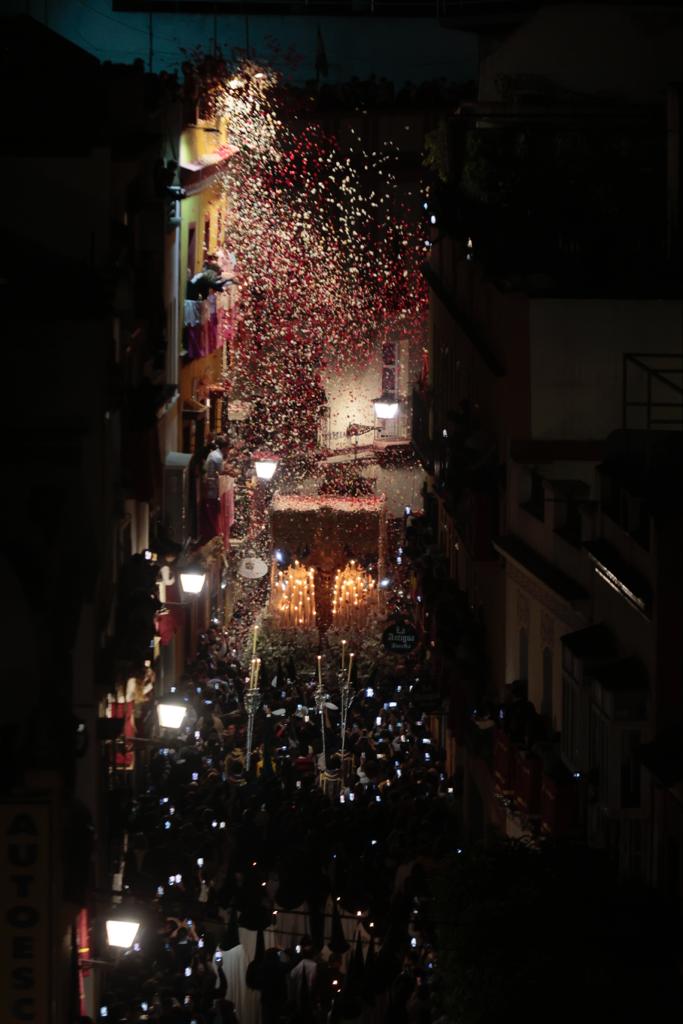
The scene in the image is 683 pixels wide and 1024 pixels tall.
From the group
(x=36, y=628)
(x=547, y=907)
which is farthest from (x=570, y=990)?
(x=36, y=628)

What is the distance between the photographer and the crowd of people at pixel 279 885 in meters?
21.0

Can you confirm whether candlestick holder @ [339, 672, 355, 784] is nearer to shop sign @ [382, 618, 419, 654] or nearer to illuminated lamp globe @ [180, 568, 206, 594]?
shop sign @ [382, 618, 419, 654]

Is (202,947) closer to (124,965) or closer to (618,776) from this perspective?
(124,965)

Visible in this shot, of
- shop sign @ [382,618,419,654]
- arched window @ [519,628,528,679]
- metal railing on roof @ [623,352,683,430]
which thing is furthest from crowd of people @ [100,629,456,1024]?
metal railing on roof @ [623,352,683,430]

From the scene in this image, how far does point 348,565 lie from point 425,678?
290 inches

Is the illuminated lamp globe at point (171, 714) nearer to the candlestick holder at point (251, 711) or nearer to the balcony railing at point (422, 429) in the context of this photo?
the candlestick holder at point (251, 711)

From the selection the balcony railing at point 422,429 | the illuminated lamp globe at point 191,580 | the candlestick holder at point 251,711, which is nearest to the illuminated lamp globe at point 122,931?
the candlestick holder at point 251,711

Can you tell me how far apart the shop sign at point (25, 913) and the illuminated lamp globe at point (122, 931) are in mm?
5919

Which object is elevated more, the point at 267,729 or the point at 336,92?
the point at 336,92

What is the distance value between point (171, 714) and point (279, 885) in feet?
19.7

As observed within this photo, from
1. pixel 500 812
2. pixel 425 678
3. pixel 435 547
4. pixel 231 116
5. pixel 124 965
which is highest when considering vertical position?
pixel 231 116

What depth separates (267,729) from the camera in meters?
30.6

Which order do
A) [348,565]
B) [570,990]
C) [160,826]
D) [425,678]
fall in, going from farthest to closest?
1. [348,565]
2. [425,678]
3. [160,826]
4. [570,990]

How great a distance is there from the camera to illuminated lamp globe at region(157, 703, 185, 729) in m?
28.1
